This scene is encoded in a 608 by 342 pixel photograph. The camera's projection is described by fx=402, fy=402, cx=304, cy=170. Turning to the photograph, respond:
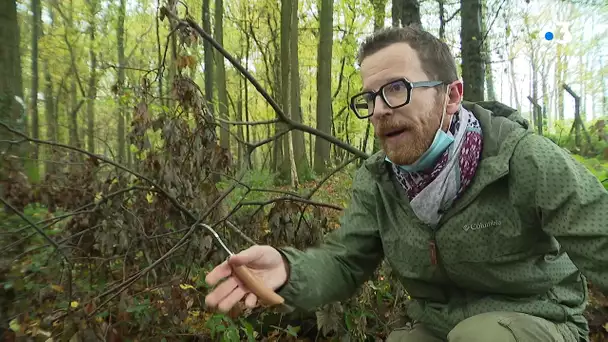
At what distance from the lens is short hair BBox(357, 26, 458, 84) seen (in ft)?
5.63

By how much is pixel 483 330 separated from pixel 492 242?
1.09ft

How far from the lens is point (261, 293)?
1.32 m

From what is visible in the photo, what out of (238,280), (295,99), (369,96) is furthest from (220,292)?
(295,99)

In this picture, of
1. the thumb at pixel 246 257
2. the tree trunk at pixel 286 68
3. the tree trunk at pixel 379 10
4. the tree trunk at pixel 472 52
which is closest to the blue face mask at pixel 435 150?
the thumb at pixel 246 257

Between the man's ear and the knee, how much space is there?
84 cm

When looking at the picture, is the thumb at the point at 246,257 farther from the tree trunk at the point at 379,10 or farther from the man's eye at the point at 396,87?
the tree trunk at the point at 379,10

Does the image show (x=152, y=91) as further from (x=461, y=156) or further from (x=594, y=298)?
(x=594, y=298)

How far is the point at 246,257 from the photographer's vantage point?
1.45m

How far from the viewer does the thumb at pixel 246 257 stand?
4.39ft

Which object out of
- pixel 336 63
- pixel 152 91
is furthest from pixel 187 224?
pixel 336 63

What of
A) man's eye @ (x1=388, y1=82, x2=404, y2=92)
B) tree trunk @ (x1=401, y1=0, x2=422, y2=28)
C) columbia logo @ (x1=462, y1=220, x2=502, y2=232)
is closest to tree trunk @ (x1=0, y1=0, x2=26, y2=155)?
man's eye @ (x1=388, y1=82, x2=404, y2=92)

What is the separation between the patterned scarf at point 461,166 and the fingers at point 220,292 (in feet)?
2.79

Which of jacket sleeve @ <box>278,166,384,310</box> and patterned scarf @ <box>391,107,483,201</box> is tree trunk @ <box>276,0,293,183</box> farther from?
patterned scarf @ <box>391,107,483,201</box>

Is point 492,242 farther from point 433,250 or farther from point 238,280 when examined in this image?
point 238,280
